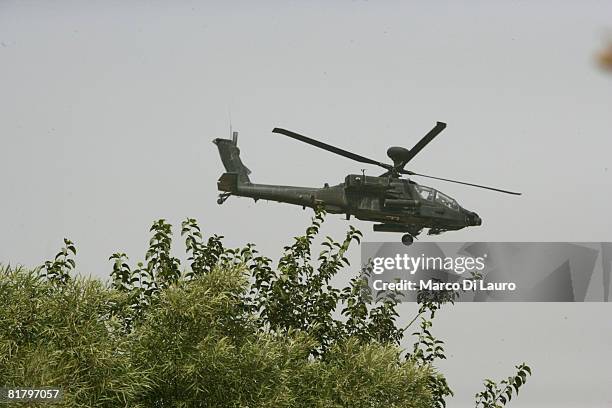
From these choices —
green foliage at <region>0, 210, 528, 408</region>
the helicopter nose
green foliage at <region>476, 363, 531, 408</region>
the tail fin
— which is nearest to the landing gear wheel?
the helicopter nose

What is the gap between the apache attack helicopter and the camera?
827cm

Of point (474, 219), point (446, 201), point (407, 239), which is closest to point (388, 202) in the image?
point (407, 239)

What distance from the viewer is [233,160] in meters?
8.48

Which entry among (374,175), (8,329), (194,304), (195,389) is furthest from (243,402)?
(374,175)

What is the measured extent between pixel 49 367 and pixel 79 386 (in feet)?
0.68

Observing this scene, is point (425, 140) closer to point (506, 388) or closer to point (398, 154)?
point (398, 154)

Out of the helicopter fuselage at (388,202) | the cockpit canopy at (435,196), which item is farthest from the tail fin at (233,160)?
the cockpit canopy at (435,196)

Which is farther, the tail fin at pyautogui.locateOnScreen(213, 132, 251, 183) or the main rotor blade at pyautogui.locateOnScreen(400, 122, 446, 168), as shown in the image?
the tail fin at pyautogui.locateOnScreen(213, 132, 251, 183)

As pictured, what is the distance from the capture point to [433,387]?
6.77 m

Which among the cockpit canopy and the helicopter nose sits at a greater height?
the cockpit canopy

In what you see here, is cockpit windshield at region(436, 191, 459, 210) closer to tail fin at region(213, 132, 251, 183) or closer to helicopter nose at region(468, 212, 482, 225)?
helicopter nose at region(468, 212, 482, 225)

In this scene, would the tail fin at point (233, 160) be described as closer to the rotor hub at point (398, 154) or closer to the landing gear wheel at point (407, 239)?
the rotor hub at point (398, 154)

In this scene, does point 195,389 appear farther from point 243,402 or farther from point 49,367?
point 49,367

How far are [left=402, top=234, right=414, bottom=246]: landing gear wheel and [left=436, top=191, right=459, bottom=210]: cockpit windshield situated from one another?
0.39 metres
